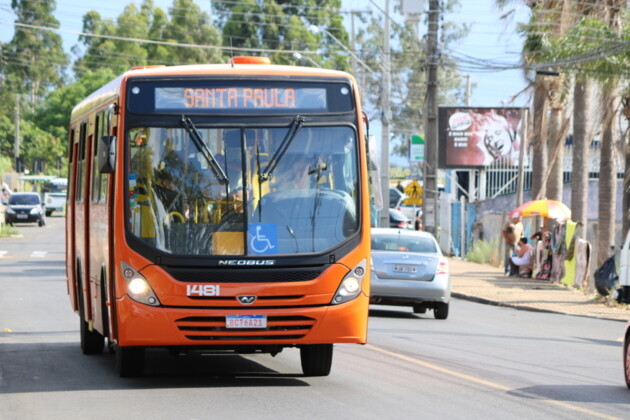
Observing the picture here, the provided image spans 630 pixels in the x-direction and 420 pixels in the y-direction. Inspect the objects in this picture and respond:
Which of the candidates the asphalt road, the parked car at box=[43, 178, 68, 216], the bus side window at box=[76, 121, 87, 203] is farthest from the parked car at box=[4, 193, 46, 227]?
the bus side window at box=[76, 121, 87, 203]

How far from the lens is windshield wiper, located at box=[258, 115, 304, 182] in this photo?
1160cm

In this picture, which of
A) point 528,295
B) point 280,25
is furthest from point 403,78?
point 528,295

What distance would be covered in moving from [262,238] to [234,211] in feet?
1.19

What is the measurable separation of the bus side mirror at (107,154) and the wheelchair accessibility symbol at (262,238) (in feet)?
4.69

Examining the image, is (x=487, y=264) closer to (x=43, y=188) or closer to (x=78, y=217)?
(x=78, y=217)

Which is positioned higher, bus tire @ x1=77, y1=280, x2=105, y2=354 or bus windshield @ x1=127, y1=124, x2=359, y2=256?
bus windshield @ x1=127, y1=124, x2=359, y2=256

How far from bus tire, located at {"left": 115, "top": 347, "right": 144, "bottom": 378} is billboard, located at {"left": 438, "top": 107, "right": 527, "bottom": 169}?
49.5 m

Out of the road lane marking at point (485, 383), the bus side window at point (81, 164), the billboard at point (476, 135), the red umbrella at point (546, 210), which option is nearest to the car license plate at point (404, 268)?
the road lane marking at point (485, 383)

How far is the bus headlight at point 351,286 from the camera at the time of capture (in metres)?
11.5

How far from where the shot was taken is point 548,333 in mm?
19672

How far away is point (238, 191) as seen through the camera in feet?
37.9

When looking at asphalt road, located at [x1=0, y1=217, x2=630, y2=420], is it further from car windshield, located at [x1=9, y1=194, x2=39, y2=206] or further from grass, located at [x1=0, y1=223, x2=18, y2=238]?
car windshield, located at [x1=9, y1=194, x2=39, y2=206]

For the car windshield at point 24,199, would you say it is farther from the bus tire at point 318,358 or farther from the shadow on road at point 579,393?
the shadow on road at point 579,393

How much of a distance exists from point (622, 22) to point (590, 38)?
237cm
